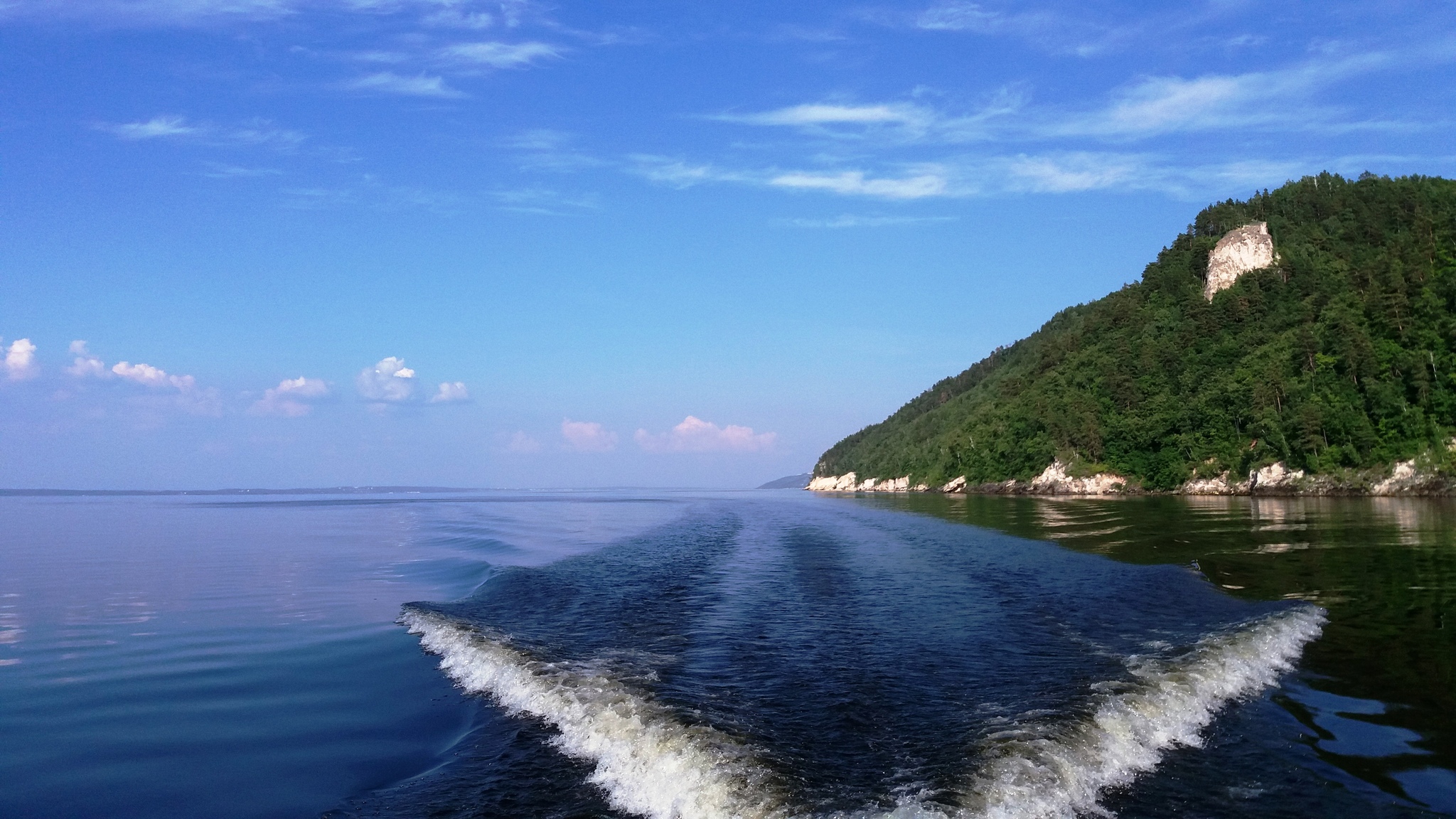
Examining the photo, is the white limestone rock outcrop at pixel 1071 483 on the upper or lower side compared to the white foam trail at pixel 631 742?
lower

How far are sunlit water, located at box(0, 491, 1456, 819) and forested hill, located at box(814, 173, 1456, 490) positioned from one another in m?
57.0

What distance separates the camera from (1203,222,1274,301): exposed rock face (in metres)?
124

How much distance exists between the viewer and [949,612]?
58.1ft

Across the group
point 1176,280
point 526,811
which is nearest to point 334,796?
point 526,811

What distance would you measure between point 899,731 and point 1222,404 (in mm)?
101798

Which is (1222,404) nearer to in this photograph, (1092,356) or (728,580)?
(1092,356)

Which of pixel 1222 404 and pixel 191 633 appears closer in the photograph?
pixel 191 633

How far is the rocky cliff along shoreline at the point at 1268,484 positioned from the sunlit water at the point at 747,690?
49173 millimetres

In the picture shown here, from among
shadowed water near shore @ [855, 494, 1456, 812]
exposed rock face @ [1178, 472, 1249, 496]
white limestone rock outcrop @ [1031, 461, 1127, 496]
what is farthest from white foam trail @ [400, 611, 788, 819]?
white limestone rock outcrop @ [1031, 461, 1127, 496]

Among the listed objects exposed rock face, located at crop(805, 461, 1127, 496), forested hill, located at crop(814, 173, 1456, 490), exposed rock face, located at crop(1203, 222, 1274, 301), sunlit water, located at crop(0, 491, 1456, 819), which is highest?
exposed rock face, located at crop(1203, 222, 1274, 301)

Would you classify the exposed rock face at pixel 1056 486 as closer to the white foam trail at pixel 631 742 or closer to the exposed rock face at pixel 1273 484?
the exposed rock face at pixel 1273 484

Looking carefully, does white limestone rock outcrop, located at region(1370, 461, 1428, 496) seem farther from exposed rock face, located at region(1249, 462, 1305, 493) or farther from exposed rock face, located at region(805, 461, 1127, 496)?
exposed rock face, located at region(805, 461, 1127, 496)

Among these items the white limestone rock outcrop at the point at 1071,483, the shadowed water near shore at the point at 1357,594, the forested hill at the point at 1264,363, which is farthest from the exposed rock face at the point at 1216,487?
the shadowed water near shore at the point at 1357,594

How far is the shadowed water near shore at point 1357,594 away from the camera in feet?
29.1
